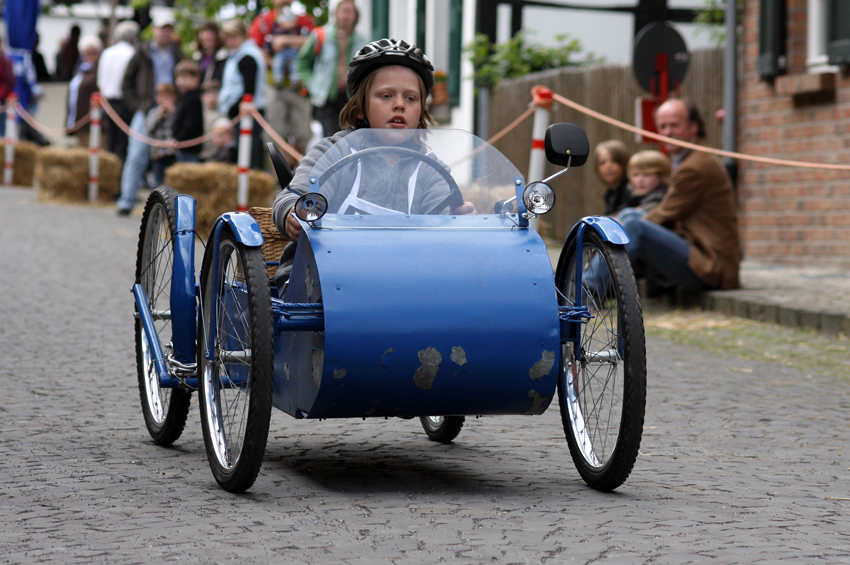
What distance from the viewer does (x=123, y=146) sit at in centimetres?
2102

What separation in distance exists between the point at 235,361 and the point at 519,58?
583 inches

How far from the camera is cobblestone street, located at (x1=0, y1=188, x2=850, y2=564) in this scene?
3688 millimetres

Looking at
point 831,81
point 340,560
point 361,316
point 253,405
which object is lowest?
point 340,560

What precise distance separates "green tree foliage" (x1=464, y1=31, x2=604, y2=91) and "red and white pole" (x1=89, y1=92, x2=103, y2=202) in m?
5.20

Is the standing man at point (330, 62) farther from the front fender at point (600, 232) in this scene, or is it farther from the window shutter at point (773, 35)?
the front fender at point (600, 232)

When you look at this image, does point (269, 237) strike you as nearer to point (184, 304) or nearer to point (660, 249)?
point (184, 304)

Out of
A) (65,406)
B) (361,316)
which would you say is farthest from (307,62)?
(361,316)

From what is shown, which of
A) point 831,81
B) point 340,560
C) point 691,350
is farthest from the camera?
point 831,81

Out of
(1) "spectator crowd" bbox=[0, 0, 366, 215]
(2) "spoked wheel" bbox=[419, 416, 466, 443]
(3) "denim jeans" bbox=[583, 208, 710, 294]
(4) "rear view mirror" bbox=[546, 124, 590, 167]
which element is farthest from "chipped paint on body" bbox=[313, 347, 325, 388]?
(1) "spectator crowd" bbox=[0, 0, 366, 215]

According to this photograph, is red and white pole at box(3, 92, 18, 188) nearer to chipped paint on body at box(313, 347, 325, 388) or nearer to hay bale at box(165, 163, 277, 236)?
hay bale at box(165, 163, 277, 236)

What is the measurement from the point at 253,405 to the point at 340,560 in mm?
695

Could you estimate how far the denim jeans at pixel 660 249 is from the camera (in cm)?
985

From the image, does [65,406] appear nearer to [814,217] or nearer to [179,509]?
[179,509]

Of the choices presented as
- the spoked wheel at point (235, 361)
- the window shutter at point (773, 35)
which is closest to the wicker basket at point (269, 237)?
the spoked wheel at point (235, 361)
